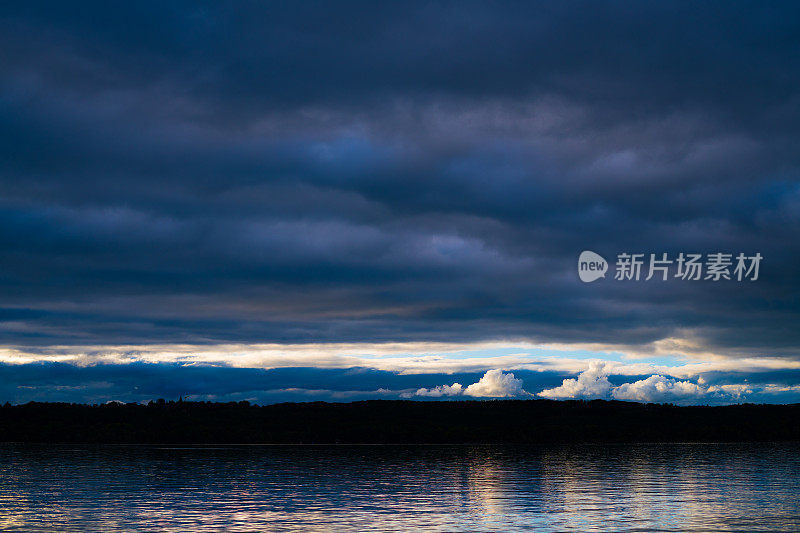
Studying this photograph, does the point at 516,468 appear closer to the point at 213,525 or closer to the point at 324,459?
the point at 324,459

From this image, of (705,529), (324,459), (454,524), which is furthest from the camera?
(324,459)

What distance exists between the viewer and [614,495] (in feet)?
324

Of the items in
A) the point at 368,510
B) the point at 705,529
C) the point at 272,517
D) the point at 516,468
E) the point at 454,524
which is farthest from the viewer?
the point at 516,468

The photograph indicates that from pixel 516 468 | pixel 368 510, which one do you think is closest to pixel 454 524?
pixel 368 510

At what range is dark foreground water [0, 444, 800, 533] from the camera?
70.9 meters

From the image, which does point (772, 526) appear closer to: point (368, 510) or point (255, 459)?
point (368, 510)

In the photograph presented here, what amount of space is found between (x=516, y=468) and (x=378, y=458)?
5011 centimetres

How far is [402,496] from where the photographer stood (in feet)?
326

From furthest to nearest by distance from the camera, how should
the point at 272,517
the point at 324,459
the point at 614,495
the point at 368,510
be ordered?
the point at 324,459
the point at 614,495
the point at 368,510
the point at 272,517

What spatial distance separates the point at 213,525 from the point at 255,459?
428ft

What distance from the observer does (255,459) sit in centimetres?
19750

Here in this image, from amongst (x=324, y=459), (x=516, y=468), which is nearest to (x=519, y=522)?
(x=516, y=468)

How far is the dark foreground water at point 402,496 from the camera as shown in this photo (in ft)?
233

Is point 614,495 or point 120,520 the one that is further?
point 614,495
